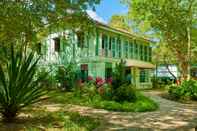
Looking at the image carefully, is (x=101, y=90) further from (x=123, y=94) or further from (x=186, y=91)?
(x=186, y=91)

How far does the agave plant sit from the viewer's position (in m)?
12.1

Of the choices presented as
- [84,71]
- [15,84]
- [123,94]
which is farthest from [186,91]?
[15,84]

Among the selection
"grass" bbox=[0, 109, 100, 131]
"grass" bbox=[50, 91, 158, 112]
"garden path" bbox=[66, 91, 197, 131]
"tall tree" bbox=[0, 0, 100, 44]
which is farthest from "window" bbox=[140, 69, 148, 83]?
"grass" bbox=[0, 109, 100, 131]

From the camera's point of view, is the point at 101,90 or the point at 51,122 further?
the point at 101,90

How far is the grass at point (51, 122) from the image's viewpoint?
1123 centimetres

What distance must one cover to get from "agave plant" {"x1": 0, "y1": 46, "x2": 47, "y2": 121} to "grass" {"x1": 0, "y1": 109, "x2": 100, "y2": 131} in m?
0.56

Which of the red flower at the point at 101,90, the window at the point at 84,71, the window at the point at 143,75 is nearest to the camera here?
the red flower at the point at 101,90

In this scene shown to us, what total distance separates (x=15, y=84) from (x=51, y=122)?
5.76 ft

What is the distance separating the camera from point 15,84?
12.1 metres

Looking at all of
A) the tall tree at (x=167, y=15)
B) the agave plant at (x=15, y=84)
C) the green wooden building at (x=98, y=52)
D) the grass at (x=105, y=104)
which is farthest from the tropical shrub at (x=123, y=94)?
the tall tree at (x=167, y=15)

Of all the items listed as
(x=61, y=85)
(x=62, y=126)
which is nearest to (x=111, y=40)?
(x=61, y=85)

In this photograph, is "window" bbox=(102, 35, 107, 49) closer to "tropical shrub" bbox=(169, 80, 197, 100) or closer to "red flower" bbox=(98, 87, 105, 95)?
"tropical shrub" bbox=(169, 80, 197, 100)

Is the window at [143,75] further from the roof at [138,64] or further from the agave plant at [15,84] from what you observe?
the agave plant at [15,84]

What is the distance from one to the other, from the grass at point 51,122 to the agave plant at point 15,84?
562mm
